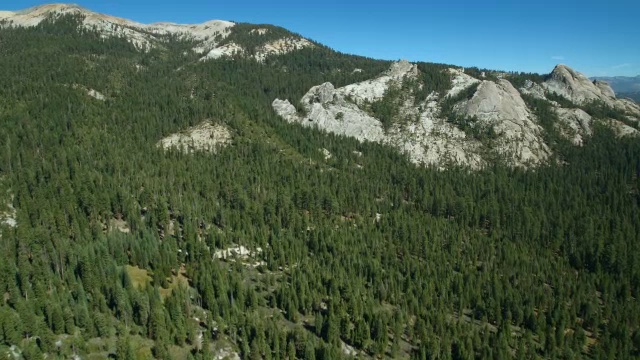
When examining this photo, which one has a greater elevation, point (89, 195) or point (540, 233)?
point (89, 195)

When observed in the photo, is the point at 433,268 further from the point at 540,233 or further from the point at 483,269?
the point at 540,233

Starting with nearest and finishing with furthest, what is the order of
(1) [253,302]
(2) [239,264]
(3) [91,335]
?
1. (3) [91,335]
2. (1) [253,302]
3. (2) [239,264]

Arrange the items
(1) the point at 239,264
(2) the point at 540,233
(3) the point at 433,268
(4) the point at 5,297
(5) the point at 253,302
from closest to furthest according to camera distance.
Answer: (4) the point at 5,297, (5) the point at 253,302, (1) the point at 239,264, (3) the point at 433,268, (2) the point at 540,233

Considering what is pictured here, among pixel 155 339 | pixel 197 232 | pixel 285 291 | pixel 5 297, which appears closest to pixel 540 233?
pixel 285 291

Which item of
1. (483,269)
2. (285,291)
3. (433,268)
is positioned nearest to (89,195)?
(285,291)

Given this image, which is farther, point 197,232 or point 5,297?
point 197,232

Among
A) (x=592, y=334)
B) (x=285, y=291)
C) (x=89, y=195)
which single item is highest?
(x=89, y=195)

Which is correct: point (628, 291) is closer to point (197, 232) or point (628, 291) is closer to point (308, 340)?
point (308, 340)

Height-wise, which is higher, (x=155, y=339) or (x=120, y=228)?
(x=120, y=228)

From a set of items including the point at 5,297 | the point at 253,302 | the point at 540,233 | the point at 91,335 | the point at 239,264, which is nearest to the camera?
the point at 91,335
